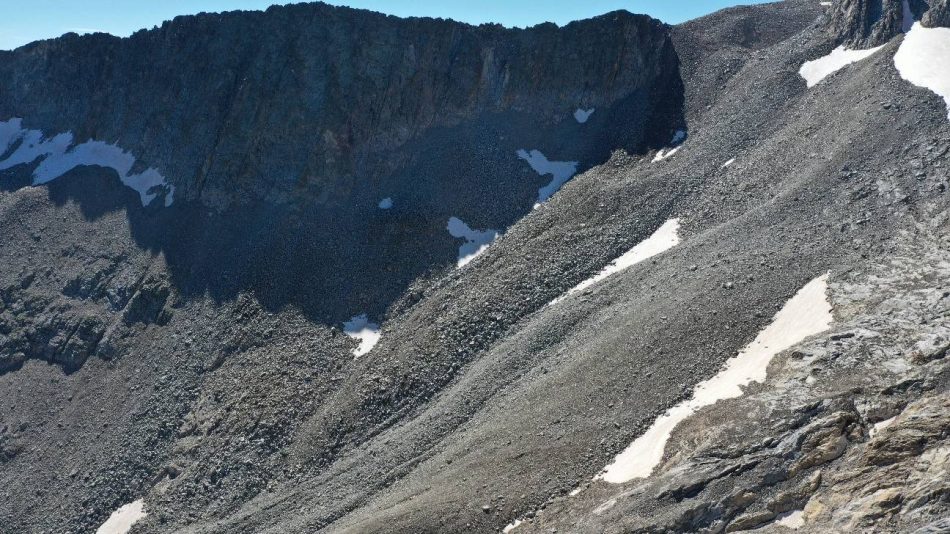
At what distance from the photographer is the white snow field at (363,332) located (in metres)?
45.4

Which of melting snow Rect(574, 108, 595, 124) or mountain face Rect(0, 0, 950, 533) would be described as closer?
mountain face Rect(0, 0, 950, 533)

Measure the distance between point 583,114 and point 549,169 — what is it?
612cm

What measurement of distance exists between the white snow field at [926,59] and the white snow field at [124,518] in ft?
155

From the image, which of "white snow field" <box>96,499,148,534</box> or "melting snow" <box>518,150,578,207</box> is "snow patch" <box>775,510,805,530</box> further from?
"melting snow" <box>518,150,578,207</box>

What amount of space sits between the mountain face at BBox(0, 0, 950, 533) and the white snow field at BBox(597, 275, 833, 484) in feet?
0.61

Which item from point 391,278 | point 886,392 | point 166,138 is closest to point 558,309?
point 391,278

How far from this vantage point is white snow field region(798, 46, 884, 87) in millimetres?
48719

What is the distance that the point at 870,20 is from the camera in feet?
163

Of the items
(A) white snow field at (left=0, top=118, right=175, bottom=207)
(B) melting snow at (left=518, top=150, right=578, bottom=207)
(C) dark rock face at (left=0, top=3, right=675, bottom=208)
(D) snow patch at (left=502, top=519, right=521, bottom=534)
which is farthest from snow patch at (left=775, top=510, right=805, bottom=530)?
(A) white snow field at (left=0, top=118, right=175, bottom=207)

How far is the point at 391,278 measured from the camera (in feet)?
162

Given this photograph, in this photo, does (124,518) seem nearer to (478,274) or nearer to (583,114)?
(478,274)

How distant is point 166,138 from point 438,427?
40958mm

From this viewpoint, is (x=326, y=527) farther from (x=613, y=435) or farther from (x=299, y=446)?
(x=613, y=435)

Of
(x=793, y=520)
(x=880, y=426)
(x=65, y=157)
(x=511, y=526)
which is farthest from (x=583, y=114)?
(x=65, y=157)
